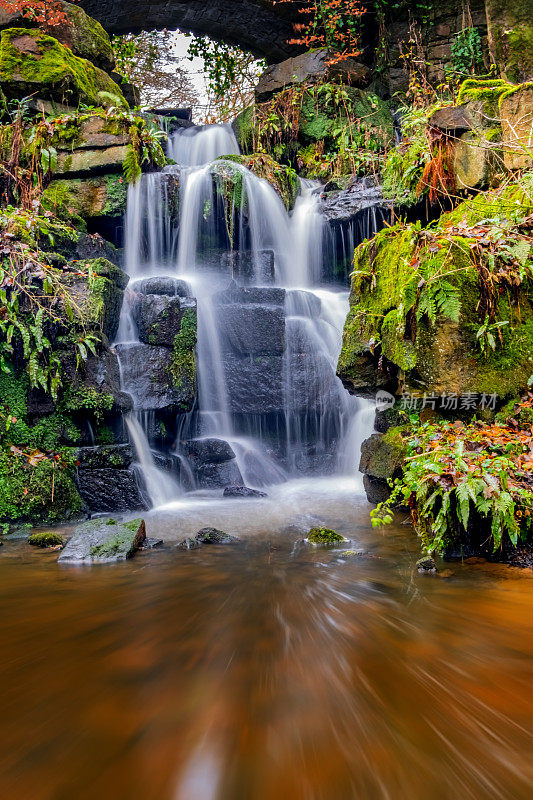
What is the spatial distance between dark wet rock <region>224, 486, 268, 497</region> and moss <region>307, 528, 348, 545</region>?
244 centimetres

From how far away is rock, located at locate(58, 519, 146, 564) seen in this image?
3.82 meters

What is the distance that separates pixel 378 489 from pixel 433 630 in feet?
10.9

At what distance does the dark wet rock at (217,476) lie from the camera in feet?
23.8

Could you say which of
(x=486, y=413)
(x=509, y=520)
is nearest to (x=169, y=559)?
(x=509, y=520)

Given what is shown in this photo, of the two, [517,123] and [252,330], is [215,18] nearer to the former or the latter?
[252,330]

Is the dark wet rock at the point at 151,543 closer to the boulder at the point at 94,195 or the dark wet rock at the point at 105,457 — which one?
the dark wet rock at the point at 105,457

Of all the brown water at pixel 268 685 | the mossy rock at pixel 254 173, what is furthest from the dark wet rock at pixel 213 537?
the mossy rock at pixel 254 173

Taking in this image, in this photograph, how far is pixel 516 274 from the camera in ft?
12.8

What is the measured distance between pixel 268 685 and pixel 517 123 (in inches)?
213

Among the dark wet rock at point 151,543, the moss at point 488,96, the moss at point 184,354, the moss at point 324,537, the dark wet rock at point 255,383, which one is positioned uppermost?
the moss at point 488,96

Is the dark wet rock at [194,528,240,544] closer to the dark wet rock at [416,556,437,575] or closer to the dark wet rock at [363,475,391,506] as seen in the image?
the dark wet rock at [416,556,437,575]

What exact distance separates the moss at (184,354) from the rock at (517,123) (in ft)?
15.8

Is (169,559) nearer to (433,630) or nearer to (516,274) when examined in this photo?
(433,630)

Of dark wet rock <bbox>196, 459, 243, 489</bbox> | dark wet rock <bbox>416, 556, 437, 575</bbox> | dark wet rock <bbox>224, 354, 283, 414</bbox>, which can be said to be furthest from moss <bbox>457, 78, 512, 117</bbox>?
dark wet rock <bbox>196, 459, 243, 489</bbox>
